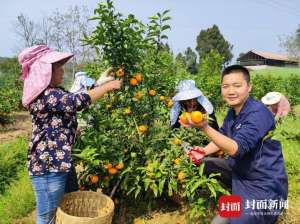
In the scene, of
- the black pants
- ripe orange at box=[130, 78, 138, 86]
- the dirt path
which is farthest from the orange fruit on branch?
the dirt path

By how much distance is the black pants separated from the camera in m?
2.80

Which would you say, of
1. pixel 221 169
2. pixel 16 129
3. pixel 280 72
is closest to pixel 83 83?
pixel 221 169

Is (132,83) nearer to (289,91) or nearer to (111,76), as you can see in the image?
(111,76)

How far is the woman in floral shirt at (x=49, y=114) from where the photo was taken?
232 centimetres

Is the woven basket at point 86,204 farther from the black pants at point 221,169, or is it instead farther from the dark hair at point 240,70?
the dark hair at point 240,70

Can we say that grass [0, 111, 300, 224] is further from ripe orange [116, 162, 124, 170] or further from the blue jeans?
the blue jeans

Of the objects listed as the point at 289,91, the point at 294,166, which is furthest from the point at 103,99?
the point at 289,91

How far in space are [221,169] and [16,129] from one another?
6096 millimetres

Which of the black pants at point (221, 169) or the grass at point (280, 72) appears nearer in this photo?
the black pants at point (221, 169)

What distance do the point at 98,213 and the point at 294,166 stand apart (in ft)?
7.53

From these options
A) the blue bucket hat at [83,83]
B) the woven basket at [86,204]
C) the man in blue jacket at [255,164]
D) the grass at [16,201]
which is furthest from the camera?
the grass at [16,201]

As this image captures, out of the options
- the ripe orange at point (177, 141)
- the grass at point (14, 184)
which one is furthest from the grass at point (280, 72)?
the ripe orange at point (177, 141)

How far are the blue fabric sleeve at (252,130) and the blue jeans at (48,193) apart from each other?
1236 millimetres
